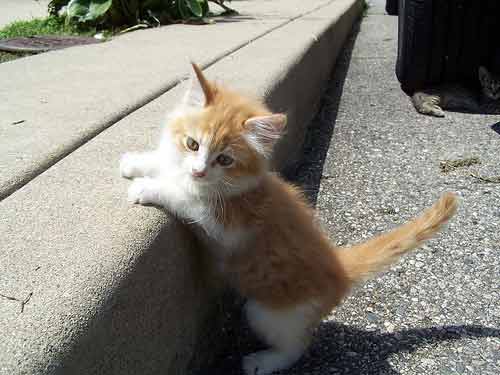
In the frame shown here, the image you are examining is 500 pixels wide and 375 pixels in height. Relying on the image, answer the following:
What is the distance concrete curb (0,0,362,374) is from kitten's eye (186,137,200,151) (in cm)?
25

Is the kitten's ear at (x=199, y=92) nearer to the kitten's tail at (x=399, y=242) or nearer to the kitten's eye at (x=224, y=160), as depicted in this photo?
the kitten's eye at (x=224, y=160)

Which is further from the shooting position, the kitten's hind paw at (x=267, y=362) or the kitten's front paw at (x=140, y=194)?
the kitten's hind paw at (x=267, y=362)

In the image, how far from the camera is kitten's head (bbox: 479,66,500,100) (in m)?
4.20

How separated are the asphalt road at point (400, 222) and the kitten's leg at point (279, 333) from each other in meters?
0.06

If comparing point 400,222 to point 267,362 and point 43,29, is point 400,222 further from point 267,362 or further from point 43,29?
point 43,29

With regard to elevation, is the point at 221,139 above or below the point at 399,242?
above

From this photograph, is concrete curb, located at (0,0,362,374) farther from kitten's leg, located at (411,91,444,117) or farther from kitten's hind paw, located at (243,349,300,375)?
kitten's leg, located at (411,91,444,117)

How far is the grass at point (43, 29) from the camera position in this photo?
5227 mm

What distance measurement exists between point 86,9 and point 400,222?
13.9 ft

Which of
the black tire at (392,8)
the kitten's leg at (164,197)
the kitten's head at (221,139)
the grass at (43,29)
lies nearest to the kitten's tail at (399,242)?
the kitten's head at (221,139)

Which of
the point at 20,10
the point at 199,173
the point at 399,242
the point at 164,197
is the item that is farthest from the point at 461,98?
the point at 20,10

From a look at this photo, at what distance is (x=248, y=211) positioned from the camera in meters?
1.73

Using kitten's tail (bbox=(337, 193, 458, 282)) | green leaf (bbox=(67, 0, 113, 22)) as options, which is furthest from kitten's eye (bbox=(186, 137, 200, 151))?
green leaf (bbox=(67, 0, 113, 22))

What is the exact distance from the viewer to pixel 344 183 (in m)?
3.09
